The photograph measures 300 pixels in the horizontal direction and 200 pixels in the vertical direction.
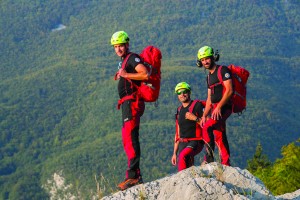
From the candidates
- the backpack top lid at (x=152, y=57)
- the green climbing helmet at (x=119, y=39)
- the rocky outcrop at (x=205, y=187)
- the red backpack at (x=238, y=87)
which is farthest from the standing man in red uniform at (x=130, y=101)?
the red backpack at (x=238, y=87)

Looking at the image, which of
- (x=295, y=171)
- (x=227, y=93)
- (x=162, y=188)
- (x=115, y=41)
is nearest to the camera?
(x=162, y=188)

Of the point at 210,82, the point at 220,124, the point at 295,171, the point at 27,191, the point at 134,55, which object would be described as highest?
the point at 134,55

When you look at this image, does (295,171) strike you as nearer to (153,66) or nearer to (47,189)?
(153,66)

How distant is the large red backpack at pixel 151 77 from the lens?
8.55 metres

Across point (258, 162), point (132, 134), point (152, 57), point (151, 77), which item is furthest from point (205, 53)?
point (258, 162)

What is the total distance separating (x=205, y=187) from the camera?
648 cm

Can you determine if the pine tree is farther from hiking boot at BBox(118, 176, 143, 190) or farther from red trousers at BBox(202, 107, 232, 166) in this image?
hiking boot at BBox(118, 176, 143, 190)

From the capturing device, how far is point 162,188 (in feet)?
22.8

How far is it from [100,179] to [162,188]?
2.58 ft

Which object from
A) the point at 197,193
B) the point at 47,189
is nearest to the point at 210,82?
the point at 197,193

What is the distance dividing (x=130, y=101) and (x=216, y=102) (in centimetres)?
169

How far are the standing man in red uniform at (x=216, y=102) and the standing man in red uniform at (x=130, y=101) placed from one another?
54.2 inches

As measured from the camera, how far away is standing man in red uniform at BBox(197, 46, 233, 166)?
9.47 meters

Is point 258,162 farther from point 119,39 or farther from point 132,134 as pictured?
point 119,39
